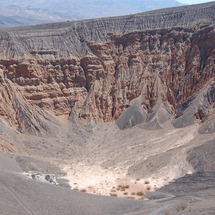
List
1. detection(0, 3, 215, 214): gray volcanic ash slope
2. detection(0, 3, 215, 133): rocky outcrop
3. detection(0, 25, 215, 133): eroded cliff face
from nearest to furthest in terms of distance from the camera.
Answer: detection(0, 3, 215, 214): gray volcanic ash slope < detection(0, 3, 215, 133): rocky outcrop < detection(0, 25, 215, 133): eroded cliff face

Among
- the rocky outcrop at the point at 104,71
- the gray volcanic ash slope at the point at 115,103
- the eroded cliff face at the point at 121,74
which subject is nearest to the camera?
the gray volcanic ash slope at the point at 115,103

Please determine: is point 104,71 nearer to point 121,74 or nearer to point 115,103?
point 121,74

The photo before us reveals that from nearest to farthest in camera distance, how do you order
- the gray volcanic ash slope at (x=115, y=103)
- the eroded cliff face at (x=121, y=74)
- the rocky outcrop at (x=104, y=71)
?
the gray volcanic ash slope at (x=115, y=103)
the rocky outcrop at (x=104, y=71)
the eroded cliff face at (x=121, y=74)

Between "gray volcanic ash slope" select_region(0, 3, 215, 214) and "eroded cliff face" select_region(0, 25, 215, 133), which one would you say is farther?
"eroded cliff face" select_region(0, 25, 215, 133)

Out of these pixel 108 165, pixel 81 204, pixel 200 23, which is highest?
pixel 200 23

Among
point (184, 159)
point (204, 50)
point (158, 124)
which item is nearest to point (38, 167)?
point (184, 159)

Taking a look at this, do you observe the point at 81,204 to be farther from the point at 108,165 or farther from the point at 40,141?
the point at 40,141
